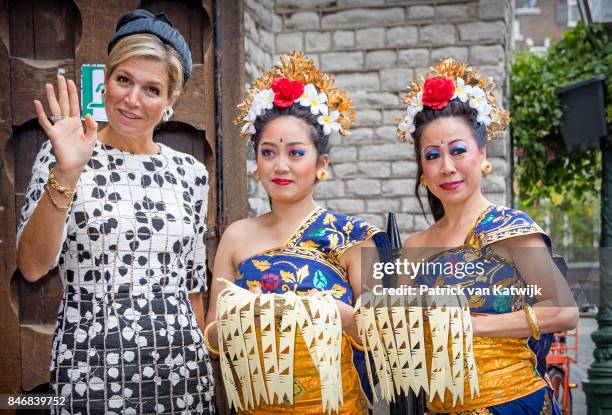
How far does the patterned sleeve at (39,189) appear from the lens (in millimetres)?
2361

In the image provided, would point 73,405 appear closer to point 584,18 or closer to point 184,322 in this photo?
point 184,322

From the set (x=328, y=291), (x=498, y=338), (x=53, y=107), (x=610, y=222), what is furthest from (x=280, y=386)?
(x=610, y=222)

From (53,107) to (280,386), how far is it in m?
1.12

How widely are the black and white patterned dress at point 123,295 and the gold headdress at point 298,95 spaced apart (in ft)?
1.38

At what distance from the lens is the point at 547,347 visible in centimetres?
248

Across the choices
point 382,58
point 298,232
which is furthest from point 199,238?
point 382,58

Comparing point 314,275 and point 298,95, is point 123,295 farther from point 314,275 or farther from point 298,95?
point 298,95

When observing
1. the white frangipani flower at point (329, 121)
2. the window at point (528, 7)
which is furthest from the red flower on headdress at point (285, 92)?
the window at point (528, 7)

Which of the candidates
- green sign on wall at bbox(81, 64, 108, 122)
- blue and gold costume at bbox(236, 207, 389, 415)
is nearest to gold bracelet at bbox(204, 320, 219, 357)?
blue and gold costume at bbox(236, 207, 389, 415)

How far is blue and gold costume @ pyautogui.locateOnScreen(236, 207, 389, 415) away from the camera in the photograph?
232 cm

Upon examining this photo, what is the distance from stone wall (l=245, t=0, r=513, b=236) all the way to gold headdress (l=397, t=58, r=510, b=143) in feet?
9.41

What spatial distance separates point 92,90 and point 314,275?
182cm

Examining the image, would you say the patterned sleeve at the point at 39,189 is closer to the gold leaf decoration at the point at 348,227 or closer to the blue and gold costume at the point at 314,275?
the blue and gold costume at the point at 314,275

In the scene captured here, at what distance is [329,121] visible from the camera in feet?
8.45
